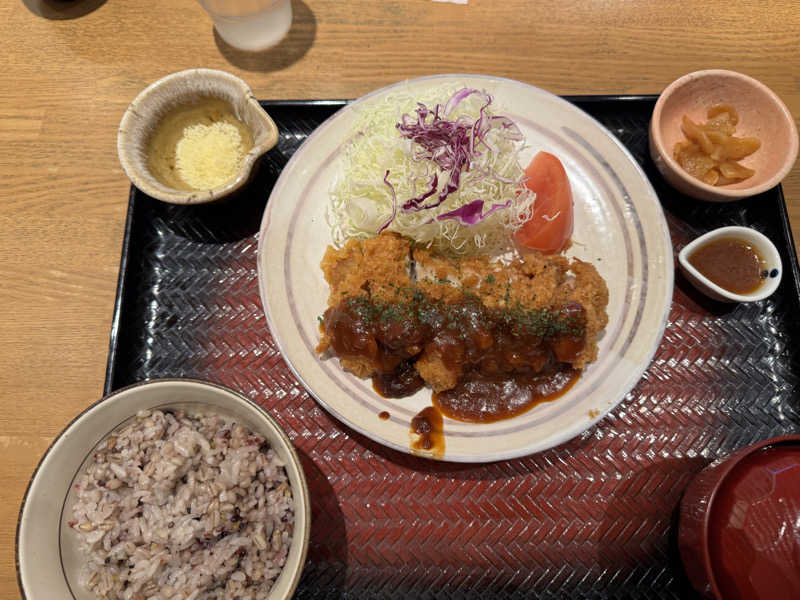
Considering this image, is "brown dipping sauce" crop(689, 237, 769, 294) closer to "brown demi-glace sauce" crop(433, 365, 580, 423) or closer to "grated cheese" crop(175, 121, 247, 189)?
"brown demi-glace sauce" crop(433, 365, 580, 423)

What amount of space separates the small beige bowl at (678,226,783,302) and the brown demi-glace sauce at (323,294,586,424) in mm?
667

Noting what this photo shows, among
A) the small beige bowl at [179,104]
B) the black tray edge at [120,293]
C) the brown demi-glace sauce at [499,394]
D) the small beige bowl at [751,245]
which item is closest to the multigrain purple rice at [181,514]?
the black tray edge at [120,293]

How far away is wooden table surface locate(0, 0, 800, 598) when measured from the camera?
2768mm

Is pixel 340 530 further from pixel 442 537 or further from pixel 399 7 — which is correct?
pixel 399 7

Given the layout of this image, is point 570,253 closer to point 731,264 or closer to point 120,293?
point 731,264

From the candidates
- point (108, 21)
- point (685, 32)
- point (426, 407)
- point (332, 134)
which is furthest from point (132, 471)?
point (685, 32)

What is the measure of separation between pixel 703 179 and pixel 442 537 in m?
2.21

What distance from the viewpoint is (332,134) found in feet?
8.68

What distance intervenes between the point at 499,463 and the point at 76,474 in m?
1.76

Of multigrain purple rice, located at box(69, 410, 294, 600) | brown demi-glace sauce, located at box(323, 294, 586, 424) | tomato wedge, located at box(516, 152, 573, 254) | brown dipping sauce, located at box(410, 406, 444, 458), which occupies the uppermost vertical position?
tomato wedge, located at box(516, 152, 573, 254)

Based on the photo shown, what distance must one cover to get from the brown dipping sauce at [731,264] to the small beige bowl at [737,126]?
0.80 ft

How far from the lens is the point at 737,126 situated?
2.65 meters

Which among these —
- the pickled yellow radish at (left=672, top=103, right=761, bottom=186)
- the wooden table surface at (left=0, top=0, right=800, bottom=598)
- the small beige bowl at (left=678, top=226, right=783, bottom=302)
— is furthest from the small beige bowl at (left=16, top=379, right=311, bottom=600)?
the pickled yellow radish at (left=672, top=103, right=761, bottom=186)

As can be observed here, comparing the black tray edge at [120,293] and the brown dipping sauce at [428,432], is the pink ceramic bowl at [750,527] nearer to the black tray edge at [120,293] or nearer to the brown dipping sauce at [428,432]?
the brown dipping sauce at [428,432]
